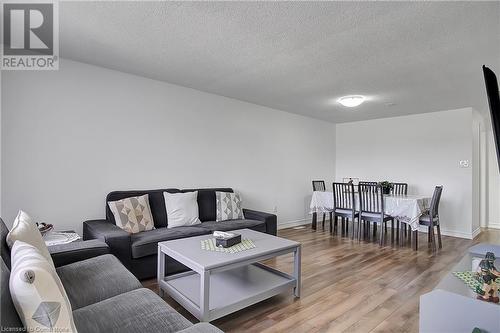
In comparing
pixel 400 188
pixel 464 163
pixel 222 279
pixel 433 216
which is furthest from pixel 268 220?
pixel 464 163

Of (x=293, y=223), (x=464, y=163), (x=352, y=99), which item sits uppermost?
(x=352, y=99)

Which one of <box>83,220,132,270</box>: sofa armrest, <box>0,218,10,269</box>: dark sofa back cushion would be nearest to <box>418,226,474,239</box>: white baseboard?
<box>83,220,132,270</box>: sofa armrest

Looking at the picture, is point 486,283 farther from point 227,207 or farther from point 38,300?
point 227,207

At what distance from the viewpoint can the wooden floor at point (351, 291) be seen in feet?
6.58

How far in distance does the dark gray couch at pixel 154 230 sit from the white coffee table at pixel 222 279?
37 centimetres

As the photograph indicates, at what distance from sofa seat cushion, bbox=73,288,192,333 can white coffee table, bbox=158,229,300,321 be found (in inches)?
19.3

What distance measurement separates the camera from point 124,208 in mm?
2922

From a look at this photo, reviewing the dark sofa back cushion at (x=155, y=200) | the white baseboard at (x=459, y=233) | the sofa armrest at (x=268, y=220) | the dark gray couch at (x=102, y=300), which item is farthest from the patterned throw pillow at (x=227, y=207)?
the white baseboard at (x=459, y=233)

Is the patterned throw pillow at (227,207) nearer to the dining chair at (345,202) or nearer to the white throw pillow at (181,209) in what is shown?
the white throw pillow at (181,209)

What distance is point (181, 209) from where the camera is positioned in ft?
11.0

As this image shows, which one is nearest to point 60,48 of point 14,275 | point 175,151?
point 175,151

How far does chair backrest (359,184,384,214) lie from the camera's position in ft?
14.1

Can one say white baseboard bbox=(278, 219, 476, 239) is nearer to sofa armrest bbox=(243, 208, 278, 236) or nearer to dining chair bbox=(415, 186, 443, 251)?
dining chair bbox=(415, 186, 443, 251)

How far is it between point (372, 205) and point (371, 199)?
0.32ft
